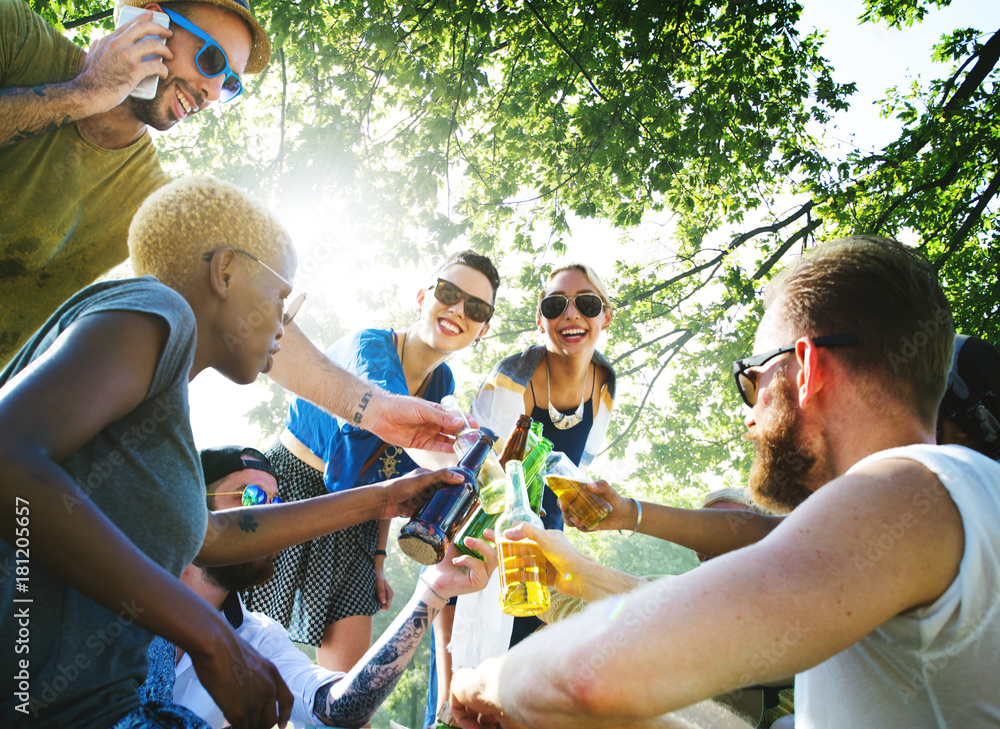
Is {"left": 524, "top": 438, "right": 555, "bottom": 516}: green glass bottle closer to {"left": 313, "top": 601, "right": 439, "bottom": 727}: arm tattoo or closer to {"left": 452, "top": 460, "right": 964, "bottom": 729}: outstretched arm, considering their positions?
{"left": 313, "top": 601, "right": 439, "bottom": 727}: arm tattoo

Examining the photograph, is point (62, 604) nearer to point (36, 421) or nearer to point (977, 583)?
point (36, 421)

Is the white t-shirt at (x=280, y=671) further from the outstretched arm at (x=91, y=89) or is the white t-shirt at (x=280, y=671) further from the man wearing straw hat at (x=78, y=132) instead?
the outstretched arm at (x=91, y=89)

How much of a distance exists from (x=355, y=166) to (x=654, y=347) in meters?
6.61

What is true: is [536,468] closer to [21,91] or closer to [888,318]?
[888,318]

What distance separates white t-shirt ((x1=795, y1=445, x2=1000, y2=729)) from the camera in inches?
45.1

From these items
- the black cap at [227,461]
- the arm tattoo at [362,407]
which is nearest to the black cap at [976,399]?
the arm tattoo at [362,407]

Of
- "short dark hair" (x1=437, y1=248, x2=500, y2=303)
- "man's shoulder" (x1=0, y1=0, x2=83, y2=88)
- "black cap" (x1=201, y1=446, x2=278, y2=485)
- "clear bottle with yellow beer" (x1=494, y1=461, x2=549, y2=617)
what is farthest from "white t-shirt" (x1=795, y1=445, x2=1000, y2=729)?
"short dark hair" (x1=437, y1=248, x2=500, y2=303)

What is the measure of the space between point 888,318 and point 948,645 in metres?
0.91

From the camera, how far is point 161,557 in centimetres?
155

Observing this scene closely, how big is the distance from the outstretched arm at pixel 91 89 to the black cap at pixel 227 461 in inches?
69.6

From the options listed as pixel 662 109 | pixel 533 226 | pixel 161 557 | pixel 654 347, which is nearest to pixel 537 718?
pixel 161 557

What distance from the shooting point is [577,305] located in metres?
4.83

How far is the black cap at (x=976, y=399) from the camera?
9.12 ft

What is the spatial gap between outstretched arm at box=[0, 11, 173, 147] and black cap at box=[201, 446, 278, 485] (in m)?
1.77
